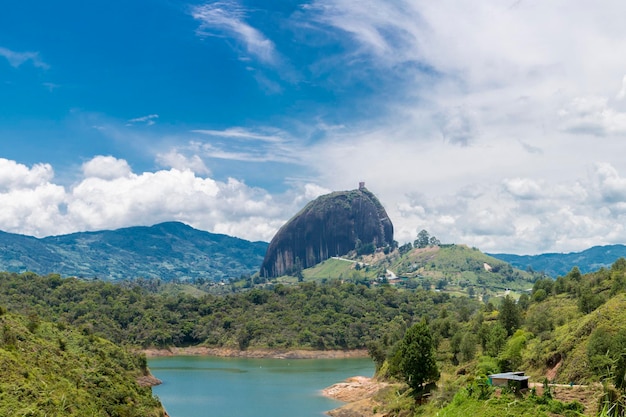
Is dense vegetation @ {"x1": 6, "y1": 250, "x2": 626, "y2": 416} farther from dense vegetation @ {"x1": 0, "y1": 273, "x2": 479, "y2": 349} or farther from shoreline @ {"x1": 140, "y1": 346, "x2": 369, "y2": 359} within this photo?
shoreline @ {"x1": 140, "y1": 346, "x2": 369, "y2": 359}

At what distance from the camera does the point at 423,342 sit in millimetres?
49031

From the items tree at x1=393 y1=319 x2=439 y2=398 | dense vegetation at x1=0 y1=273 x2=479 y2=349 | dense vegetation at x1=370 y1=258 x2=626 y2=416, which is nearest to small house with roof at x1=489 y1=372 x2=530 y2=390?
dense vegetation at x1=370 y1=258 x2=626 y2=416

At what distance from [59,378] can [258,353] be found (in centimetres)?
8300

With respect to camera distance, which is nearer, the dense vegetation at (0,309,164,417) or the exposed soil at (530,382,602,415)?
the exposed soil at (530,382,602,415)

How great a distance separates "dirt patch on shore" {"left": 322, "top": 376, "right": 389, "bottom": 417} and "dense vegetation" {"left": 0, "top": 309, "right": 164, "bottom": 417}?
64.7 feet

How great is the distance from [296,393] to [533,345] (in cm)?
3571

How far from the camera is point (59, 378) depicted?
136 ft

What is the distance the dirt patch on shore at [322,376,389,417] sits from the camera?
5831cm

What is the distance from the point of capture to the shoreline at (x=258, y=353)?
121 metres

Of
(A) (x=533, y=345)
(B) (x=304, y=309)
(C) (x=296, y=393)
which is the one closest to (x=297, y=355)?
(B) (x=304, y=309)

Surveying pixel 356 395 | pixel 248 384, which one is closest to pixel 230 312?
pixel 248 384

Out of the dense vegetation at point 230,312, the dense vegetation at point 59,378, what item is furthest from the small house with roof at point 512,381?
the dense vegetation at point 230,312

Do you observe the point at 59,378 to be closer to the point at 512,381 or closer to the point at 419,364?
the point at 419,364

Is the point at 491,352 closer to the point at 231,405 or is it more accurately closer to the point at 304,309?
the point at 231,405
